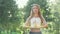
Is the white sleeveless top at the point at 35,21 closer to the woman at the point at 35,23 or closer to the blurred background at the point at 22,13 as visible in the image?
the woman at the point at 35,23

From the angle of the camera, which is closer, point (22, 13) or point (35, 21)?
point (35, 21)

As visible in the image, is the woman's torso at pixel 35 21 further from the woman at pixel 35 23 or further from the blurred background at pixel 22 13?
the blurred background at pixel 22 13

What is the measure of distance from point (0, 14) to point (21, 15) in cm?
64

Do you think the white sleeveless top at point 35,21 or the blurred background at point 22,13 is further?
the blurred background at point 22,13

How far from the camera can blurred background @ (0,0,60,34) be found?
511 cm

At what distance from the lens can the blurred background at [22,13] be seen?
16.8 ft

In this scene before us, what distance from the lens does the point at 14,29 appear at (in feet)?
17.6

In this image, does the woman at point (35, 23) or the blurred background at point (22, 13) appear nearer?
the woman at point (35, 23)

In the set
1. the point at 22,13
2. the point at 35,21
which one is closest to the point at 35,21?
the point at 35,21

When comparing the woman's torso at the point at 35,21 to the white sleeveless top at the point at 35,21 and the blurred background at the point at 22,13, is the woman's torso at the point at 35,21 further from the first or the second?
the blurred background at the point at 22,13

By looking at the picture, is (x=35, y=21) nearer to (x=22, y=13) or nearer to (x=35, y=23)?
(x=35, y=23)

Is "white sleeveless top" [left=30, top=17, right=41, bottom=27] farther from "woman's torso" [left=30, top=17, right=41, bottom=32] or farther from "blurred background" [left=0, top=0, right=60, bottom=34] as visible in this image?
"blurred background" [left=0, top=0, right=60, bottom=34]

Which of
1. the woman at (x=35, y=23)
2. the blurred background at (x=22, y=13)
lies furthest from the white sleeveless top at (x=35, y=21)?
the blurred background at (x=22, y=13)

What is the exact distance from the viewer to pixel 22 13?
17.1 ft
